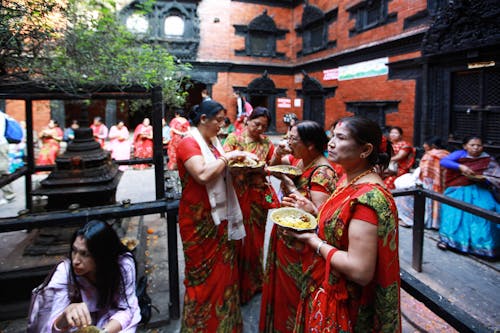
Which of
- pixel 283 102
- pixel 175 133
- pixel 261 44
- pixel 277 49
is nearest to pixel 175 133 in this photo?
pixel 175 133

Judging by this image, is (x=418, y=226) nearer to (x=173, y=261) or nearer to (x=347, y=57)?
(x=173, y=261)

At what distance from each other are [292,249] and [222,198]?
665 mm

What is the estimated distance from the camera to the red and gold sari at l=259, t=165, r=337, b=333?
7.63 feet

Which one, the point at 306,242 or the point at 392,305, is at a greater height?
the point at 306,242

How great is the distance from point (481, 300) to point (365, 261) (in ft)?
10.0

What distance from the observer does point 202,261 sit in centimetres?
252

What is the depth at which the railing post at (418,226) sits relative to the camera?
3794 mm

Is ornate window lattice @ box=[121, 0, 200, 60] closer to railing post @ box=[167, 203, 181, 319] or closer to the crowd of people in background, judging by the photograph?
the crowd of people in background

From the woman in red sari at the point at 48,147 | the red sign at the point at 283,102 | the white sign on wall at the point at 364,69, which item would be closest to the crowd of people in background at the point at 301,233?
the white sign on wall at the point at 364,69

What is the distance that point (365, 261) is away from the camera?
144 cm

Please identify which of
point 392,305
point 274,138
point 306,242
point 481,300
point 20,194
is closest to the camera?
point 392,305

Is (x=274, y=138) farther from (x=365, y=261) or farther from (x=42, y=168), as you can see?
(x=365, y=261)

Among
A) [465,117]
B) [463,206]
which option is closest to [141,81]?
[463,206]

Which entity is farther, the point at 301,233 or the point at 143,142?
the point at 143,142
